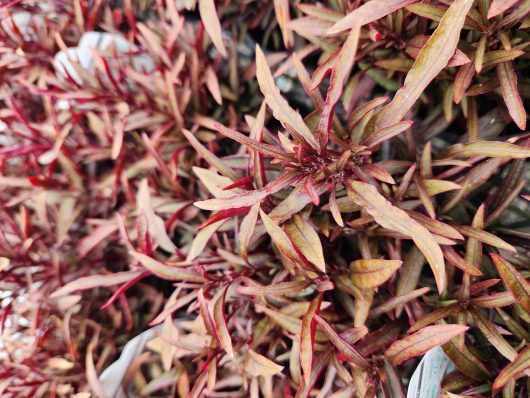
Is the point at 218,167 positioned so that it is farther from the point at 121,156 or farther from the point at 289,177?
the point at 121,156

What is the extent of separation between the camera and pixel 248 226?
0.85 meters

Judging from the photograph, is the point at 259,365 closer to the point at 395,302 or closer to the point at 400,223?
the point at 395,302

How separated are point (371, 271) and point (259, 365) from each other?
11.4 inches

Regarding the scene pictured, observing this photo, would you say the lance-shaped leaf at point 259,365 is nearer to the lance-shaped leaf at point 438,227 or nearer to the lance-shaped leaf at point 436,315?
the lance-shaped leaf at point 436,315

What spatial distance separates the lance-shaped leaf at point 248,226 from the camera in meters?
0.82

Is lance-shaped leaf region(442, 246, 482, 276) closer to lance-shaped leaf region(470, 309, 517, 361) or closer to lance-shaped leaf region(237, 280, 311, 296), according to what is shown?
lance-shaped leaf region(470, 309, 517, 361)

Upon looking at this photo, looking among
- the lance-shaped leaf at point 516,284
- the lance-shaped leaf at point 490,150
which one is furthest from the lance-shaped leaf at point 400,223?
the lance-shaped leaf at point 490,150

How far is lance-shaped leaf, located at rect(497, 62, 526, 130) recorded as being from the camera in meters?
0.77

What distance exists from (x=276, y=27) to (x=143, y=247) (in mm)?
691

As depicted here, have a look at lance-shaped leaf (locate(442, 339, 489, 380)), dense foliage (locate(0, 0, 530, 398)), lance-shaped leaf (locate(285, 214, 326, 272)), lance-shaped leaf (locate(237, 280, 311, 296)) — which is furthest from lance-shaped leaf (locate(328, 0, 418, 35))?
lance-shaped leaf (locate(442, 339, 489, 380))

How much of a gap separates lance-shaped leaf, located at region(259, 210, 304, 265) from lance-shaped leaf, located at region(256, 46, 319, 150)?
0.48 feet

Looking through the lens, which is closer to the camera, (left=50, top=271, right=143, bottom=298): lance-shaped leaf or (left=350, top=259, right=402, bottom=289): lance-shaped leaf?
(left=350, top=259, right=402, bottom=289): lance-shaped leaf

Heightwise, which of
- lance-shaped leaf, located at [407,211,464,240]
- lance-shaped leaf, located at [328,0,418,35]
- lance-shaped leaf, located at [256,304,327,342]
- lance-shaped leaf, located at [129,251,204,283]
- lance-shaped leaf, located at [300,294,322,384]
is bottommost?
lance-shaped leaf, located at [256,304,327,342]

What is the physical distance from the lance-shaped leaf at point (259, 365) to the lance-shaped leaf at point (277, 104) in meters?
0.40
